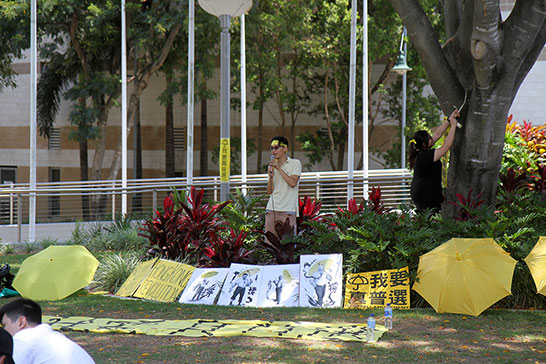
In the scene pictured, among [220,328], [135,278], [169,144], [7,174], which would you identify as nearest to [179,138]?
[169,144]

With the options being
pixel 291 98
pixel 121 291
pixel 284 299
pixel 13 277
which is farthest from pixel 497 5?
pixel 291 98

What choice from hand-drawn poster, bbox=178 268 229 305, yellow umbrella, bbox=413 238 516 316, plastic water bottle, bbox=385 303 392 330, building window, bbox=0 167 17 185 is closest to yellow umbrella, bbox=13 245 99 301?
hand-drawn poster, bbox=178 268 229 305

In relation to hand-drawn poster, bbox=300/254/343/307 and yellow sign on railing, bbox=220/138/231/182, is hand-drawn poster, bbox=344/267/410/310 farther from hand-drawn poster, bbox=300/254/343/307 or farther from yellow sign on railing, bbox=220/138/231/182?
yellow sign on railing, bbox=220/138/231/182

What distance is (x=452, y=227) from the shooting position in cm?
883

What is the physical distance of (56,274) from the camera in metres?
9.05

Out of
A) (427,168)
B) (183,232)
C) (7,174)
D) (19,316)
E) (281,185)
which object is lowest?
(7,174)

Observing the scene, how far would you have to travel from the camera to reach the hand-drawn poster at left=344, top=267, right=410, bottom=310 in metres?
8.12

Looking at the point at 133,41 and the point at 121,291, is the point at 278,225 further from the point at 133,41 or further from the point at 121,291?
the point at 133,41

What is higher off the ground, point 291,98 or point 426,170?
point 291,98

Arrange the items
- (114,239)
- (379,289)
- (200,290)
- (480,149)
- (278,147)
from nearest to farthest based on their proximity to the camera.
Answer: (379,289) < (200,290) < (278,147) < (480,149) < (114,239)

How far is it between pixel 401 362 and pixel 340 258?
2.65 metres

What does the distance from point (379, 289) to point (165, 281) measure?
111 inches

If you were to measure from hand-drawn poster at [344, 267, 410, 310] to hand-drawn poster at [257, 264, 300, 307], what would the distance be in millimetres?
650

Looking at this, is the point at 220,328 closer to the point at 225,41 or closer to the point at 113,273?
the point at 113,273
